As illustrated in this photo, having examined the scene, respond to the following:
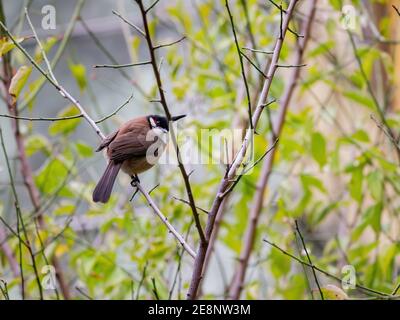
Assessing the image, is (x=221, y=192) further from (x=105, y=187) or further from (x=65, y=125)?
(x=65, y=125)

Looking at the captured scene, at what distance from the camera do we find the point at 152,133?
3.01m

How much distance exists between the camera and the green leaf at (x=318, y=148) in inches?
118

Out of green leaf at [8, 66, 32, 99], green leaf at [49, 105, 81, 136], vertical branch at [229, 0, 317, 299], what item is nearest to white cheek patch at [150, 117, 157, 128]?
green leaf at [49, 105, 81, 136]

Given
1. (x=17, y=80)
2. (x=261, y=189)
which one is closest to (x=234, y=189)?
(x=261, y=189)

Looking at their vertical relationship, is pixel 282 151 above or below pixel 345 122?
below

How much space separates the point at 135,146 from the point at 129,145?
0.03m

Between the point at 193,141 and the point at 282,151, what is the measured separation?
1.50ft

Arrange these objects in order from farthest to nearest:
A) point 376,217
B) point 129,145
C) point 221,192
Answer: point 129,145 → point 376,217 → point 221,192

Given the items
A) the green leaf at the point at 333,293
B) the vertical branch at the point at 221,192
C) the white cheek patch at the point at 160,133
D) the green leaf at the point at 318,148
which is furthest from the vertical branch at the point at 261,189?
the vertical branch at the point at 221,192

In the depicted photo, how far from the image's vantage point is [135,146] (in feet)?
9.58

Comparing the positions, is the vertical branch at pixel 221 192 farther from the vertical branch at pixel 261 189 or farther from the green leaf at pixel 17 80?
the vertical branch at pixel 261 189
